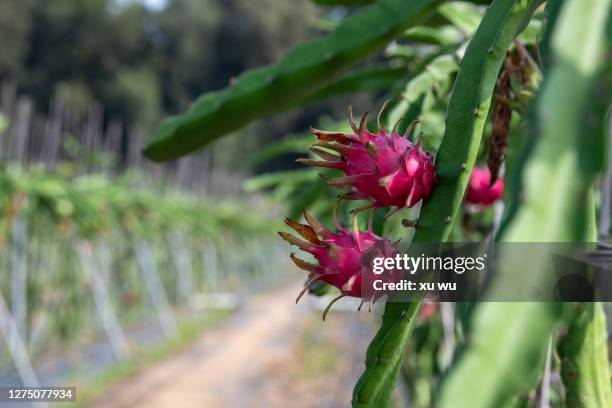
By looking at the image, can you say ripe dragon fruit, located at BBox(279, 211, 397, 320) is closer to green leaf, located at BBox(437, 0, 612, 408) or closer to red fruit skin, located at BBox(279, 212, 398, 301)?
red fruit skin, located at BBox(279, 212, 398, 301)

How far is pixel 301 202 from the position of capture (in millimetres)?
1065

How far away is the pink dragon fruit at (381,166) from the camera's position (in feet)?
1.51

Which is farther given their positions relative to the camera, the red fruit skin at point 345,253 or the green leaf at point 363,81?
the green leaf at point 363,81

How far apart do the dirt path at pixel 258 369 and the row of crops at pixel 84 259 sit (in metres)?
0.45

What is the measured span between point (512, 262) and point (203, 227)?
7170 millimetres

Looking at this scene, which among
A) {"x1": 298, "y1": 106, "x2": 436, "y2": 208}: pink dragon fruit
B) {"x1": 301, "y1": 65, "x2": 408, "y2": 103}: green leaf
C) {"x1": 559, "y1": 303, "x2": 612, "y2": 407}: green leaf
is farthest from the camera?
{"x1": 301, "y1": 65, "x2": 408, "y2": 103}: green leaf

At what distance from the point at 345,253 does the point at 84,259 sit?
4.28m

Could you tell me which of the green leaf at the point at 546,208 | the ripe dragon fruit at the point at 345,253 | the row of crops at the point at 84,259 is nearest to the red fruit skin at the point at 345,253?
the ripe dragon fruit at the point at 345,253

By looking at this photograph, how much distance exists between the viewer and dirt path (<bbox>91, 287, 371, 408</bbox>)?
149 inches

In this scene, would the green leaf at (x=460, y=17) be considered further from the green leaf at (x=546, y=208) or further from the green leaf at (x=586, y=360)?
the green leaf at (x=546, y=208)

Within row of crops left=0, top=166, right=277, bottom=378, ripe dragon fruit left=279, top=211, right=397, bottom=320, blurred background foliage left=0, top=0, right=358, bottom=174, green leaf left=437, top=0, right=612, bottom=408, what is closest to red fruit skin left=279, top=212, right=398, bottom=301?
ripe dragon fruit left=279, top=211, right=397, bottom=320

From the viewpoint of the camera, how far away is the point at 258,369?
4.62 m

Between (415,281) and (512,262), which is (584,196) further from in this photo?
(415,281)

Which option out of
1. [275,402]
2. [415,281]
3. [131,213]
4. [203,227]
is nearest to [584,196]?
[415,281]
